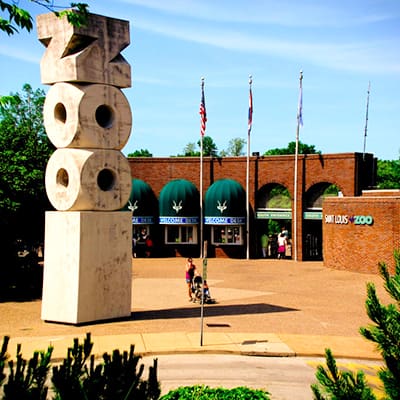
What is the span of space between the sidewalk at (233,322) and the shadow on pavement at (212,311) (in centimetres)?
3

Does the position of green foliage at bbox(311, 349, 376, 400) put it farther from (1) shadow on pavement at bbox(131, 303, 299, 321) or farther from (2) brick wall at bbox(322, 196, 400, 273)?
(2) brick wall at bbox(322, 196, 400, 273)

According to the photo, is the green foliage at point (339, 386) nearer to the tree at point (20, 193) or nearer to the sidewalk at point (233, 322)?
the sidewalk at point (233, 322)

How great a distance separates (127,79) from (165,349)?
927 cm

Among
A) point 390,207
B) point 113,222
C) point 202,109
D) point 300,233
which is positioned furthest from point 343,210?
point 113,222

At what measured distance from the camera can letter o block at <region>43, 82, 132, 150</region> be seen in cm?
1975

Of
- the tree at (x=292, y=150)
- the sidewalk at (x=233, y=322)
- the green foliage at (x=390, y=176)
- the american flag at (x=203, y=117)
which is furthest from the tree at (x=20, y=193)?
the tree at (x=292, y=150)

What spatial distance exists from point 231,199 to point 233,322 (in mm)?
23552

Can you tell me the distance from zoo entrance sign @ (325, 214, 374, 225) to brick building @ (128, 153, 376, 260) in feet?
20.1

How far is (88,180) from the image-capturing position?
19.8 metres

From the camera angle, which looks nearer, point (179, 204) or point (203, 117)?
point (203, 117)

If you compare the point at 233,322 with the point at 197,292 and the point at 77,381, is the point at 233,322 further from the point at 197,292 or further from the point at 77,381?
the point at 77,381

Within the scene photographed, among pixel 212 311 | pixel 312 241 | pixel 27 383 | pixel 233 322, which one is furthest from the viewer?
pixel 312 241

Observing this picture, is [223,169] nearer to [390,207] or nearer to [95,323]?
[390,207]

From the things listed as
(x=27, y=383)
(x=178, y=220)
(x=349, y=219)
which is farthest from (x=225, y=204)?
(x=27, y=383)
